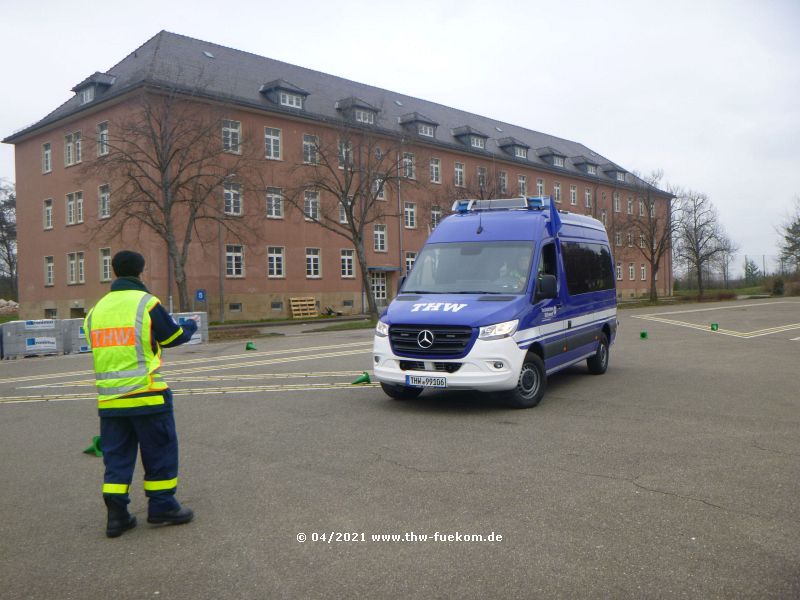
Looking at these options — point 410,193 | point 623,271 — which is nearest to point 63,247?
point 410,193

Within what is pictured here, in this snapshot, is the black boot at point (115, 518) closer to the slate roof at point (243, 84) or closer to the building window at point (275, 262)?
the slate roof at point (243, 84)

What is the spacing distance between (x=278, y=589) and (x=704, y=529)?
8.84 feet

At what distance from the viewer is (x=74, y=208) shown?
39.6m

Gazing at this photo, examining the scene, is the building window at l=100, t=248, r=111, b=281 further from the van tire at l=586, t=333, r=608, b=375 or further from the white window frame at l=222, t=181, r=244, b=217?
the van tire at l=586, t=333, r=608, b=375

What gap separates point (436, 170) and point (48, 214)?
24.9 meters

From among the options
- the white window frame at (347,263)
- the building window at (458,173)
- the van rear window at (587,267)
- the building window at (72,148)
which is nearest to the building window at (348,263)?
the white window frame at (347,263)

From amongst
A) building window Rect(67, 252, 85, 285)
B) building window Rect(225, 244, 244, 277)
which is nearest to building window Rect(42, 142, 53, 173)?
building window Rect(67, 252, 85, 285)

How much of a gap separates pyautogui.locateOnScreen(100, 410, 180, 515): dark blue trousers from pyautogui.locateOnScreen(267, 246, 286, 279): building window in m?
35.2

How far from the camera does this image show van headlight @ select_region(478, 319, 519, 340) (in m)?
8.48

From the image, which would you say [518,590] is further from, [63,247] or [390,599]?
[63,247]

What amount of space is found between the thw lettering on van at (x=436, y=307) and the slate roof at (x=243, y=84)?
24.0 m

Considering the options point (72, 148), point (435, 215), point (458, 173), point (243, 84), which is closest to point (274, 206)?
point (243, 84)

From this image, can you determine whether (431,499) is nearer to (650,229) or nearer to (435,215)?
(435,215)

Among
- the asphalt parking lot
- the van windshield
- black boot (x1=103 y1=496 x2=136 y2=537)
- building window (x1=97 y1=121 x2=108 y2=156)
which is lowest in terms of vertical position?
the asphalt parking lot
